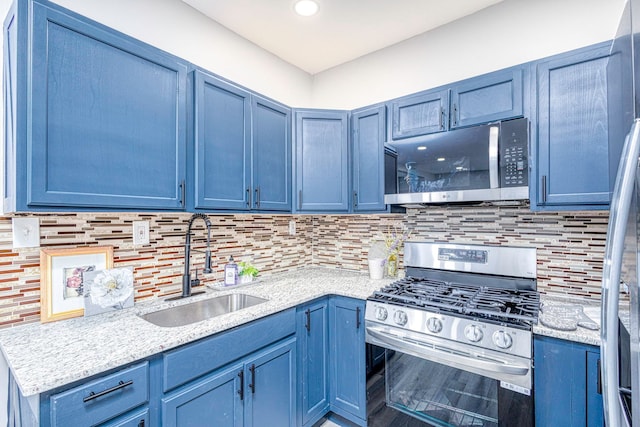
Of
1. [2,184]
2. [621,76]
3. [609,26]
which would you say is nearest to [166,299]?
[2,184]

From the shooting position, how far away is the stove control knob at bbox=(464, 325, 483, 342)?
1447mm

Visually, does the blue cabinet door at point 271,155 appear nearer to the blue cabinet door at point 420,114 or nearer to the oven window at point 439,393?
the blue cabinet door at point 420,114

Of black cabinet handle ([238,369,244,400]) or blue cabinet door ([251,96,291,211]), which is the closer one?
black cabinet handle ([238,369,244,400])

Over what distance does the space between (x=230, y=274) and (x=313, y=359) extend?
0.75m

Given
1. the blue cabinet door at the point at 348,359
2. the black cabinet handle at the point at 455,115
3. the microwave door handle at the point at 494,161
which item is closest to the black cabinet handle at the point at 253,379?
the blue cabinet door at the point at 348,359

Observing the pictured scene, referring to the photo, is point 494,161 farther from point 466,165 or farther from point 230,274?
point 230,274

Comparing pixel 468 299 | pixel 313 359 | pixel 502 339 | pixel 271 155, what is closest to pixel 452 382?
pixel 502 339

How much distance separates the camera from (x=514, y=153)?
5.48 feet

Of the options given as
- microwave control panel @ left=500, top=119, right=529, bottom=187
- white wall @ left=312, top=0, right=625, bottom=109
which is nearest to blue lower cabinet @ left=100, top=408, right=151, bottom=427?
microwave control panel @ left=500, top=119, right=529, bottom=187

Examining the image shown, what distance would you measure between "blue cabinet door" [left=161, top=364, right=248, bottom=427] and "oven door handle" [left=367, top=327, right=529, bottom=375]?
0.78 metres

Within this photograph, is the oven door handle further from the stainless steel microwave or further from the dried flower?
the dried flower

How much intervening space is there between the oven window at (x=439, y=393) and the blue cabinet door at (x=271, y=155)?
121 cm

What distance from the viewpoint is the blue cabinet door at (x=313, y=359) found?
1.83 metres

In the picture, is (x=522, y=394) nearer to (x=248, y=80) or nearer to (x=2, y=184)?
(x=2, y=184)
